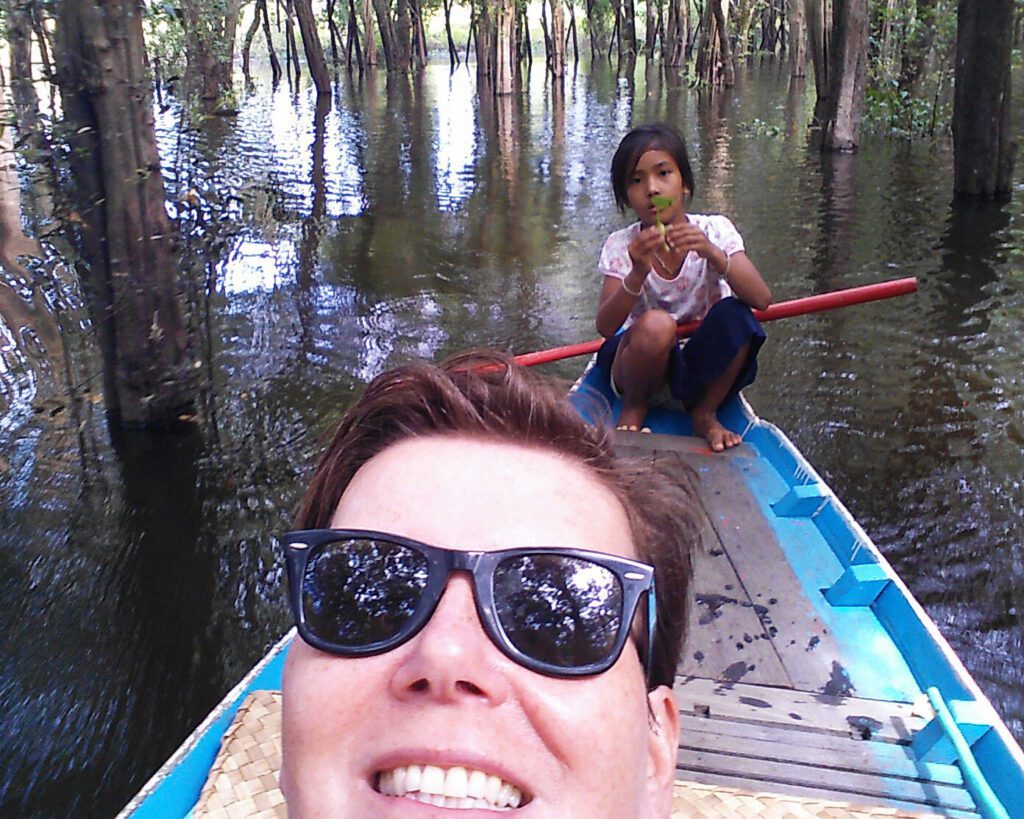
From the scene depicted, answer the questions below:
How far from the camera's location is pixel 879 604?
2352 millimetres

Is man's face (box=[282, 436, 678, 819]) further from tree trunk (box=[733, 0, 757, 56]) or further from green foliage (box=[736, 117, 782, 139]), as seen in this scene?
tree trunk (box=[733, 0, 757, 56])

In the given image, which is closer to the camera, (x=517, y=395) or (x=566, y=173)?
(x=517, y=395)

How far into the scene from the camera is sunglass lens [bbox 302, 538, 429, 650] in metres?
1.03

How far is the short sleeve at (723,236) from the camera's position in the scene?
353 centimetres

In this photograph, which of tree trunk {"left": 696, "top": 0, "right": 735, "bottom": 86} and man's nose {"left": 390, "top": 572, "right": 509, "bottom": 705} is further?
tree trunk {"left": 696, "top": 0, "right": 735, "bottom": 86}

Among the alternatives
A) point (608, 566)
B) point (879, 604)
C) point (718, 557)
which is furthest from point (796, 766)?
point (608, 566)

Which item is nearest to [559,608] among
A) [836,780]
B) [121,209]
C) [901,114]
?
[836,780]

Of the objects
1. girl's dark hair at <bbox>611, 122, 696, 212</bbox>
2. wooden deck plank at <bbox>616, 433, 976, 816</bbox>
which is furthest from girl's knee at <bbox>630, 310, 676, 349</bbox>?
wooden deck plank at <bbox>616, 433, 976, 816</bbox>

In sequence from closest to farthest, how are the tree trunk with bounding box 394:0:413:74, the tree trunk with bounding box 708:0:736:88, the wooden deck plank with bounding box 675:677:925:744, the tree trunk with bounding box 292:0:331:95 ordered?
1. the wooden deck plank with bounding box 675:677:925:744
2. the tree trunk with bounding box 708:0:736:88
3. the tree trunk with bounding box 292:0:331:95
4. the tree trunk with bounding box 394:0:413:74

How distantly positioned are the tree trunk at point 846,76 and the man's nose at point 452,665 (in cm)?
1135

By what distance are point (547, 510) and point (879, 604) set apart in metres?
1.54

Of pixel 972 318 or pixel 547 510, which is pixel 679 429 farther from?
pixel 972 318

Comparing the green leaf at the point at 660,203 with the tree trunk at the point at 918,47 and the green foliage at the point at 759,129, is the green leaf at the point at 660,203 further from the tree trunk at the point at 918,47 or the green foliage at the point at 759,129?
the green foliage at the point at 759,129

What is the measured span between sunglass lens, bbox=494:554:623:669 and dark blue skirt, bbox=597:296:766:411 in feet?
8.26
